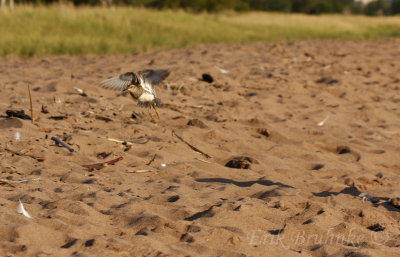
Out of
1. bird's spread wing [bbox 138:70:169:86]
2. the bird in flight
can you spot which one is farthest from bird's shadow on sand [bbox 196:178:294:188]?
bird's spread wing [bbox 138:70:169:86]

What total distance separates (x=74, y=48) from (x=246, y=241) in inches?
370

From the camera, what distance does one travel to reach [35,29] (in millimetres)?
13703

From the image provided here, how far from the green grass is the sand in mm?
3486

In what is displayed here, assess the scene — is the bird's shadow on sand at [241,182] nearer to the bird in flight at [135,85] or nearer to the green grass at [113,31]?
the bird in flight at [135,85]

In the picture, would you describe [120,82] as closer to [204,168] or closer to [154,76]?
[154,76]

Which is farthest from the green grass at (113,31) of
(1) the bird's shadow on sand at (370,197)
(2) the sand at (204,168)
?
(1) the bird's shadow on sand at (370,197)

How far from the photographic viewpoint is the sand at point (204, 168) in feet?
10.3

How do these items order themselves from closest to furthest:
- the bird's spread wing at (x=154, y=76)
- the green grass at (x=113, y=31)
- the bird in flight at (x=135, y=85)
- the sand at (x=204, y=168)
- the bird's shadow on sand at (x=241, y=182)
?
1. the sand at (x=204, y=168)
2. the bird's shadow on sand at (x=241, y=182)
3. the bird in flight at (x=135, y=85)
4. the bird's spread wing at (x=154, y=76)
5. the green grass at (x=113, y=31)

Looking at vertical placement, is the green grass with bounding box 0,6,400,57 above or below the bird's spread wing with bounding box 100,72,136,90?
below

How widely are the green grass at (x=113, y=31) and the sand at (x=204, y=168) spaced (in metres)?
3.49

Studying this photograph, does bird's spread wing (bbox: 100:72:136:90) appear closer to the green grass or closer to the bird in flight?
the bird in flight

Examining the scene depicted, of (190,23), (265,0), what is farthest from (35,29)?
(265,0)

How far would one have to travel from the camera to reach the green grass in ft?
39.1

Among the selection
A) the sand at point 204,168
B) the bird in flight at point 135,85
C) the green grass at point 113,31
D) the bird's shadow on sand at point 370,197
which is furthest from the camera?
the green grass at point 113,31
